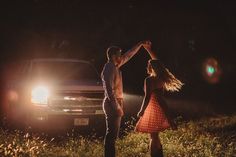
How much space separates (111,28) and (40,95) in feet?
44.8

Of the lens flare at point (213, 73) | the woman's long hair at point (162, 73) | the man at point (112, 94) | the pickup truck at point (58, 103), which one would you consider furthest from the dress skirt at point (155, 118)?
the lens flare at point (213, 73)

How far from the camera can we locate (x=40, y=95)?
10695mm

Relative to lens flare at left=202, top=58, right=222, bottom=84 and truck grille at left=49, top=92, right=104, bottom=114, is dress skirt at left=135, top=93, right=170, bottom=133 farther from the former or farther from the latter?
lens flare at left=202, top=58, right=222, bottom=84

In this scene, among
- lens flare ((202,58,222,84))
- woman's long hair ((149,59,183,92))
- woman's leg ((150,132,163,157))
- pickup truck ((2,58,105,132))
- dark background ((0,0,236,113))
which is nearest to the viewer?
woman's long hair ((149,59,183,92))

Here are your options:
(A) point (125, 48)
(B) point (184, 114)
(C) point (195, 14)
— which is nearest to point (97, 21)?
→ (A) point (125, 48)

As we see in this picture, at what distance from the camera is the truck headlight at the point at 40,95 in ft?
34.9

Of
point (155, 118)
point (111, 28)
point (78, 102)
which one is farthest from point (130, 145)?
point (111, 28)

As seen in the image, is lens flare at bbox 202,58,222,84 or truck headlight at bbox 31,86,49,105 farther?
lens flare at bbox 202,58,222,84

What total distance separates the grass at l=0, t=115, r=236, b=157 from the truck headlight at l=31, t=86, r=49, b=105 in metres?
0.76

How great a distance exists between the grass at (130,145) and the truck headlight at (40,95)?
2.48ft

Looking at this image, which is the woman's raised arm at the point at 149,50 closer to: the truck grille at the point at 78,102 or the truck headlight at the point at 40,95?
the truck grille at the point at 78,102

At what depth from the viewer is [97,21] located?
77.8 feet

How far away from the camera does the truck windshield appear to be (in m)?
11.8

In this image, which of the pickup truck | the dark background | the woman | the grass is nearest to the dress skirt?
the woman
